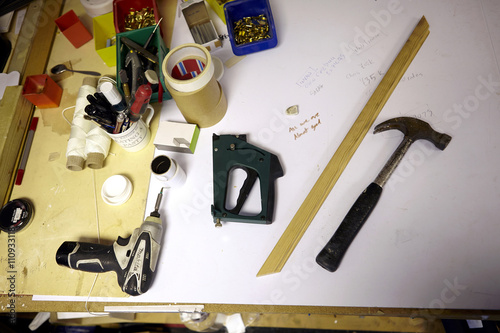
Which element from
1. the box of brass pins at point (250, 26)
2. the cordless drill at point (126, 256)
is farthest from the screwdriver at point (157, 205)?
the box of brass pins at point (250, 26)

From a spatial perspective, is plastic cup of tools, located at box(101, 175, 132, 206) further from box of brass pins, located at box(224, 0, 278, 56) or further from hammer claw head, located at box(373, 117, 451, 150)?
hammer claw head, located at box(373, 117, 451, 150)


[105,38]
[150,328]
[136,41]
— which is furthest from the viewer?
[150,328]

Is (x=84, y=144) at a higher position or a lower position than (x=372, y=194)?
lower

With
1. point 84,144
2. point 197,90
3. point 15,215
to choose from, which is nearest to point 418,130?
point 197,90

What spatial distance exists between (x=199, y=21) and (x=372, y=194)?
93cm

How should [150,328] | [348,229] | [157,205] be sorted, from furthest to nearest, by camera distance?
[150,328], [157,205], [348,229]

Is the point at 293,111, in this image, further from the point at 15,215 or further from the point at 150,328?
the point at 150,328

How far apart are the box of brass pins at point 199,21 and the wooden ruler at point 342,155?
628 mm

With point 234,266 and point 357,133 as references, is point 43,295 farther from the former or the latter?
point 357,133

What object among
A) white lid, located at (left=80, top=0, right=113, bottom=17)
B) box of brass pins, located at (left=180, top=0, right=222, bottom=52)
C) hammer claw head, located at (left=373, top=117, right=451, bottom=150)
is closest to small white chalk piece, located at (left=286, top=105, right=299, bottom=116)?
hammer claw head, located at (left=373, top=117, right=451, bottom=150)

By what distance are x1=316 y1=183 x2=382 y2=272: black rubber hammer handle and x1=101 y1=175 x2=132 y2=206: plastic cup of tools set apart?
2.17 feet

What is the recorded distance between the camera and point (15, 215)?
1125 mm

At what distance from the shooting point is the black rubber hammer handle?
3.02 feet

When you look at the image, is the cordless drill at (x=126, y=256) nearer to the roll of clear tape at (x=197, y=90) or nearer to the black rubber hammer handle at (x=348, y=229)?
the roll of clear tape at (x=197, y=90)
